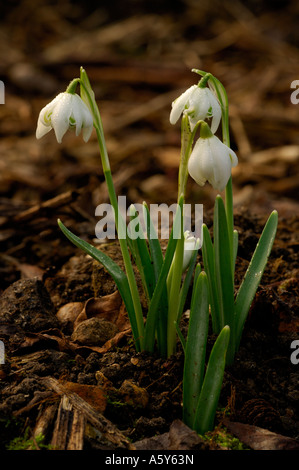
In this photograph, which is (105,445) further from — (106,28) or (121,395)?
(106,28)

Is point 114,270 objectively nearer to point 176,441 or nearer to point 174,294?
point 174,294

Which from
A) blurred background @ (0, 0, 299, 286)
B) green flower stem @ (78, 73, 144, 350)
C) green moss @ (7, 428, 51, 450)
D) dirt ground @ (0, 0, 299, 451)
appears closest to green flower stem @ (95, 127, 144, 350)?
green flower stem @ (78, 73, 144, 350)

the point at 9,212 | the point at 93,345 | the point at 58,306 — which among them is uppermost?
the point at 9,212

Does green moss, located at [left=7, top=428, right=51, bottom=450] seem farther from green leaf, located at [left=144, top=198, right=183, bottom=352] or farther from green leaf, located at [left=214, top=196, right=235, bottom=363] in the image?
green leaf, located at [left=214, top=196, right=235, bottom=363]

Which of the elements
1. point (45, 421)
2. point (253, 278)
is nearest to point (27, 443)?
point (45, 421)

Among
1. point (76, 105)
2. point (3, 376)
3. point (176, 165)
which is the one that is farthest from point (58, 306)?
point (176, 165)
